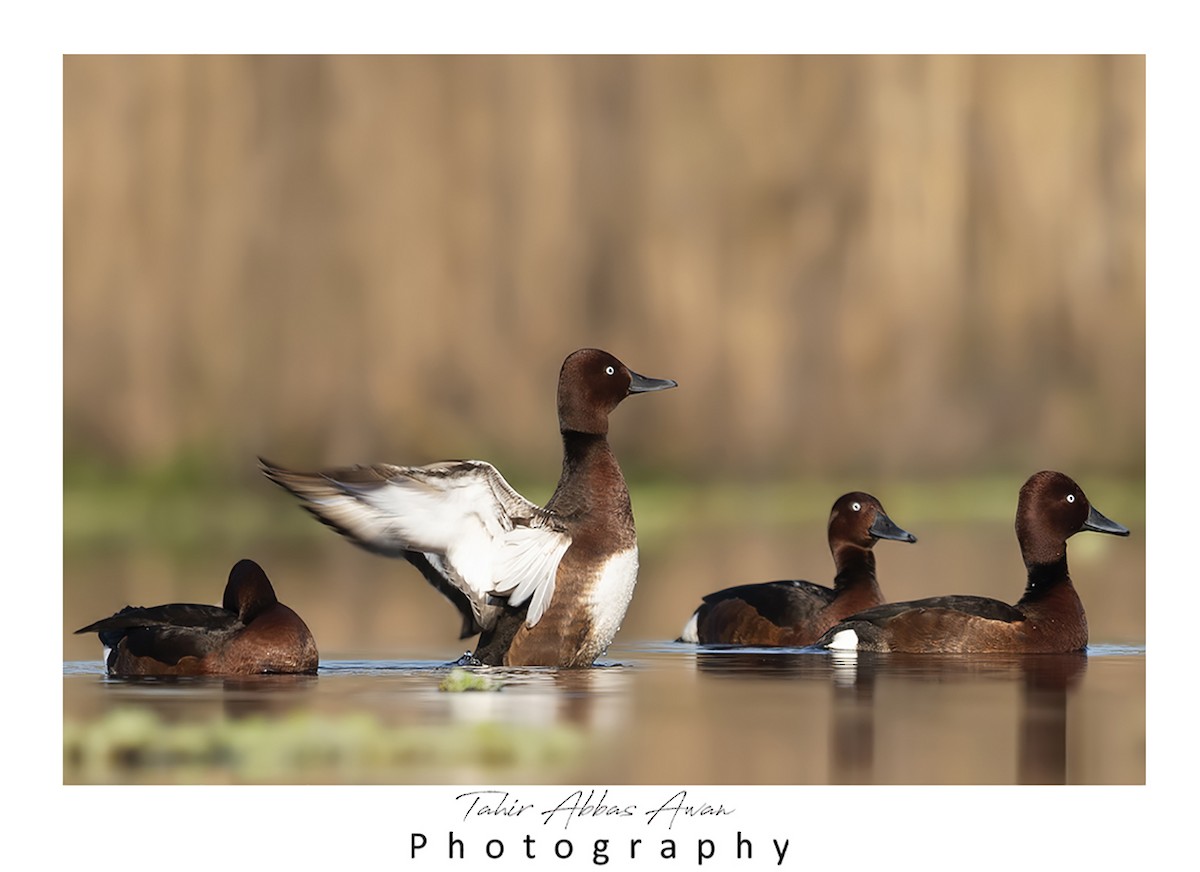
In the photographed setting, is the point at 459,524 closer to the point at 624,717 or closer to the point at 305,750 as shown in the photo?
the point at 624,717

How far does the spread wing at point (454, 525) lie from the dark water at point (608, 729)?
15.4 inches

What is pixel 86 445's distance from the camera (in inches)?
698

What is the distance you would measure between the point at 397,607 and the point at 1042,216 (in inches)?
341

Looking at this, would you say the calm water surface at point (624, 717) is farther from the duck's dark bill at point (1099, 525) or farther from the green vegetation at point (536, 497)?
the green vegetation at point (536, 497)

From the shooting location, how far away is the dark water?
665 cm

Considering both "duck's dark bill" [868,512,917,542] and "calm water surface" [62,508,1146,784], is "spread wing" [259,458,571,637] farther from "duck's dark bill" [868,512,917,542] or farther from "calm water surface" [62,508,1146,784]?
"duck's dark bill" [868,512,917,542]

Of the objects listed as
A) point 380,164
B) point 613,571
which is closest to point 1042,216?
point 380,164

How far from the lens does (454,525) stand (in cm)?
827

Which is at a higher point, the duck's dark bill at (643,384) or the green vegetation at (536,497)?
the duck's dark bill at (643,384)

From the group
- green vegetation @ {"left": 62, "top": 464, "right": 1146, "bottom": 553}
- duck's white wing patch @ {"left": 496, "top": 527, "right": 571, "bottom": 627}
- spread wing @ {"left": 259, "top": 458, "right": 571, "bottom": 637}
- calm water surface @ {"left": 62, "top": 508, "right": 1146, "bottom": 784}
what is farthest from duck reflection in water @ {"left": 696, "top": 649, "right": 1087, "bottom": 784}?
green vegetation @ {"left": 62, "top": 464, "right": 1146, "bottom": 553}

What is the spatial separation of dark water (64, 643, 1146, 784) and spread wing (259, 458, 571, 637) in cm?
39

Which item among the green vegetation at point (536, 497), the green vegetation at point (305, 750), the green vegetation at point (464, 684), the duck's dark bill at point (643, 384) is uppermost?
the duck's dark bill at point (643, 384)

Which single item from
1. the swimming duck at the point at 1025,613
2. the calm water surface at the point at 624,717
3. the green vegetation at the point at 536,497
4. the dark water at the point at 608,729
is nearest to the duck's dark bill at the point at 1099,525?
the swimming duck at the point at 1025,613

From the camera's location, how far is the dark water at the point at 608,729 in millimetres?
6652
